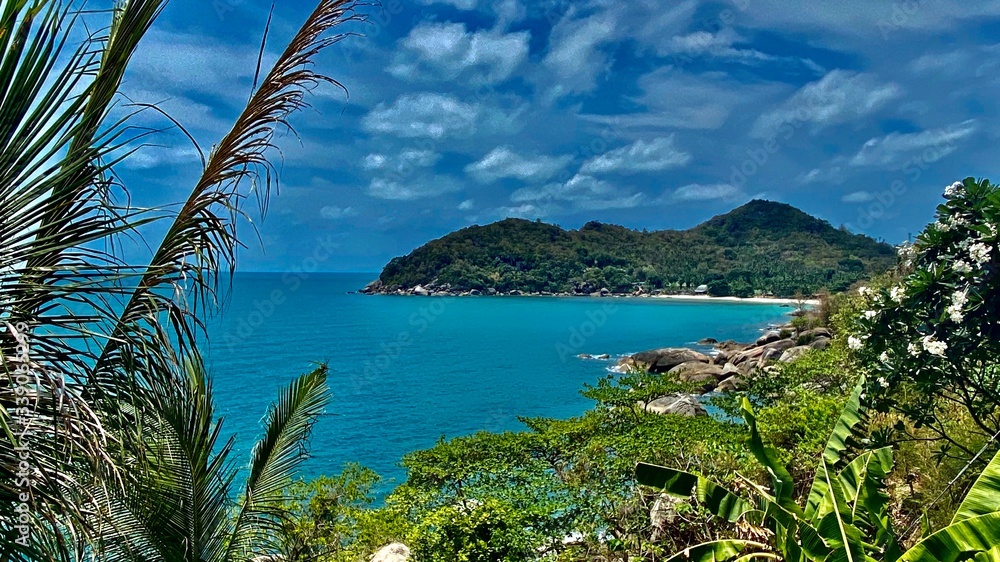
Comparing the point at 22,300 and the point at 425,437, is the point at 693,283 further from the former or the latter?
the point at 22,300

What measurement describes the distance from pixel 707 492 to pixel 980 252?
258 centimetres


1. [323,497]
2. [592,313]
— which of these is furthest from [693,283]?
[323,497]

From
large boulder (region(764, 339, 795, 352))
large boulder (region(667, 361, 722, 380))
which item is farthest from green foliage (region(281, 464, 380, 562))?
large boulder (region(764, 339, 795, 352))

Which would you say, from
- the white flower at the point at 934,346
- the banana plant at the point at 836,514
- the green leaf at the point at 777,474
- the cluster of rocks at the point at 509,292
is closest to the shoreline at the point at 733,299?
the cluster of rocks at the point at 509,292

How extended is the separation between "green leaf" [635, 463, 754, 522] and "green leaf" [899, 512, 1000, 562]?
1.06 meters

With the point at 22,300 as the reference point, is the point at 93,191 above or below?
above

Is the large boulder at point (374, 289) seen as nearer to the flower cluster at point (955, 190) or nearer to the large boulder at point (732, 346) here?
the large boulder at point (732, 346)

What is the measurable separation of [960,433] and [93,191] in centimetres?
832

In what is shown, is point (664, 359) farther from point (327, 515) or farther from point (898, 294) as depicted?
point (898, 294)

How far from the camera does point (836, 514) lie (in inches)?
120

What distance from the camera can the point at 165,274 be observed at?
305 centimetres

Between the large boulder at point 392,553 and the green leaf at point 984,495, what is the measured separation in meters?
6.66

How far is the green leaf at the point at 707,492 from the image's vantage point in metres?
3.67

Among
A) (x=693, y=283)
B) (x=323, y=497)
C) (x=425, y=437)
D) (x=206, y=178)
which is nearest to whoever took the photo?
(x=206, y=178)
